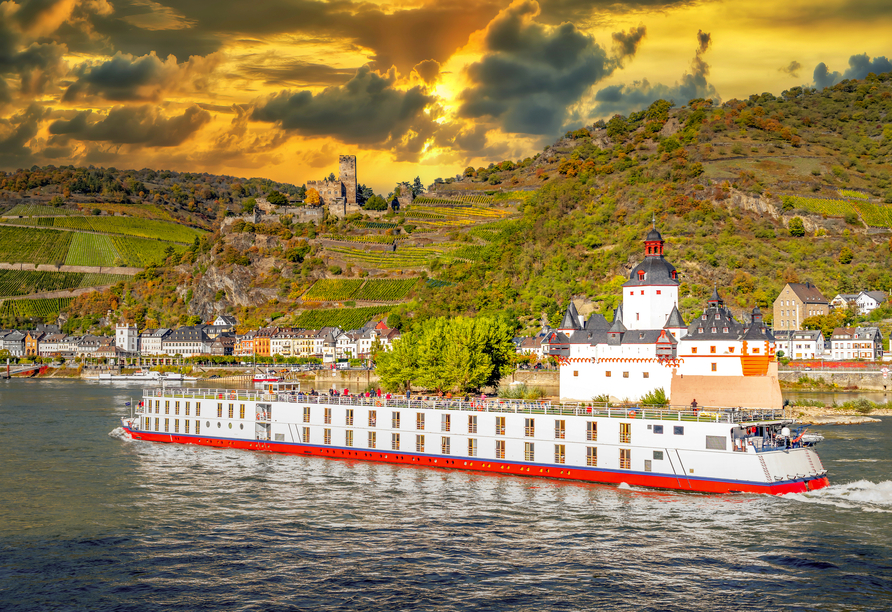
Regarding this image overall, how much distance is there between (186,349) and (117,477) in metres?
118

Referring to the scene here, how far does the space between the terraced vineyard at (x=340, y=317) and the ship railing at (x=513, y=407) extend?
88007 millimetres

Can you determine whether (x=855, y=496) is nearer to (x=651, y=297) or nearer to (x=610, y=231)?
(x=651, y=297)

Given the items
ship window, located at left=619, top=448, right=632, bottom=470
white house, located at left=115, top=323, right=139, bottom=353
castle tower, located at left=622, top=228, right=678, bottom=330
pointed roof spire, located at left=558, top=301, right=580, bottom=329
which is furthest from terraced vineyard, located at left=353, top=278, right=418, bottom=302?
ship window, located at left=619, top=448, right=632, bottom=470

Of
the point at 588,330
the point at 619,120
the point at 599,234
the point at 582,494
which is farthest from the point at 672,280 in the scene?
the point at 619,120

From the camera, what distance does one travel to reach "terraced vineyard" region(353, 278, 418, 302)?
14346cm

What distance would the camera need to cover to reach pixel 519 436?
126 feet

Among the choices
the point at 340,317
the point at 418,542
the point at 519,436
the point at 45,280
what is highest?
the point at 45,280

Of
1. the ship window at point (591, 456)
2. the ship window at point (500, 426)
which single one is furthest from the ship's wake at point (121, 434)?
the ship window at point (591, 456)

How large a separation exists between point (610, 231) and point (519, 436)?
91.9m

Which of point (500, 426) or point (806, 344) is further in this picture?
point (806, 344)

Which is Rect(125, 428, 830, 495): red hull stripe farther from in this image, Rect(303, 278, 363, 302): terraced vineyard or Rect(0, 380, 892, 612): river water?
Rect(303, 278, 363, 302): terraced vineyard

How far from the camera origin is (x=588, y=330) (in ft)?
197

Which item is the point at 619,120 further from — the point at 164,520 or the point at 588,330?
the point at 164,520

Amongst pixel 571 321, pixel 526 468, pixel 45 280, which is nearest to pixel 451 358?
pixel 571 321
